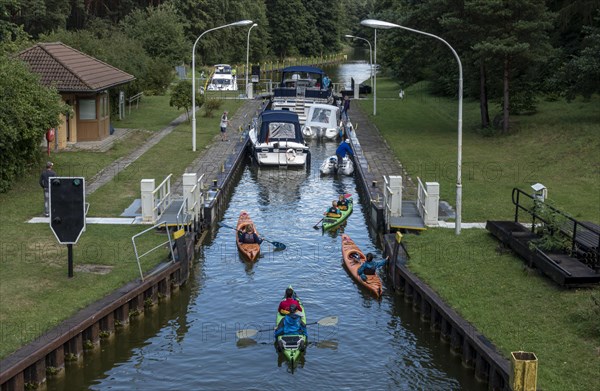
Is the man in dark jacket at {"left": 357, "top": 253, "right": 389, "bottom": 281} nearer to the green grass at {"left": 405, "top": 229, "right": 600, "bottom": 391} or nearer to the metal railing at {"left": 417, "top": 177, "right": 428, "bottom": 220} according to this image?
the green grass at {"left": 405, "top": 229, "right": 600, "bottom": 391}

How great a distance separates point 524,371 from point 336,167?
94.1ft

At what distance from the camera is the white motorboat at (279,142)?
45656mm

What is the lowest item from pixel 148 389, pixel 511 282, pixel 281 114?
pixel 148 389

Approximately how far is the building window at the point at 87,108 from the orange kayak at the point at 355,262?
20.8m

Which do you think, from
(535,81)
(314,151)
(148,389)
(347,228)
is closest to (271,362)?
(148,389)

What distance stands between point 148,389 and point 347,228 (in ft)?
51.2

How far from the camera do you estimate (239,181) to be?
4331cm

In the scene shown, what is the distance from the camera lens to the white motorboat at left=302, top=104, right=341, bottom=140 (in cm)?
5650

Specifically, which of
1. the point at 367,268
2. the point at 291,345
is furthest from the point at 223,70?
the point at 291,345

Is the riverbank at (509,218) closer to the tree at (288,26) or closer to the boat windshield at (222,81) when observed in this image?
the boat windshield at (222,81)

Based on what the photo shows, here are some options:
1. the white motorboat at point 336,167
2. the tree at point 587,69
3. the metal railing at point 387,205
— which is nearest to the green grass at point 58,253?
the white motorboat at point 336,167

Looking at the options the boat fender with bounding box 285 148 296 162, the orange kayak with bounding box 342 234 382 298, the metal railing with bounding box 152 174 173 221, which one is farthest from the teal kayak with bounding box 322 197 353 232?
the boat fender with bounding box 285 148 296 162

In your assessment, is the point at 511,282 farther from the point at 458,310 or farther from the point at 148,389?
the point at 148,389

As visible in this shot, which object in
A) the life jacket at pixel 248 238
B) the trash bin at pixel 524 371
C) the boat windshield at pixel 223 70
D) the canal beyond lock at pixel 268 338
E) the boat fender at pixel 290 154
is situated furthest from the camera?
the boat windshield at pixel 223 70
